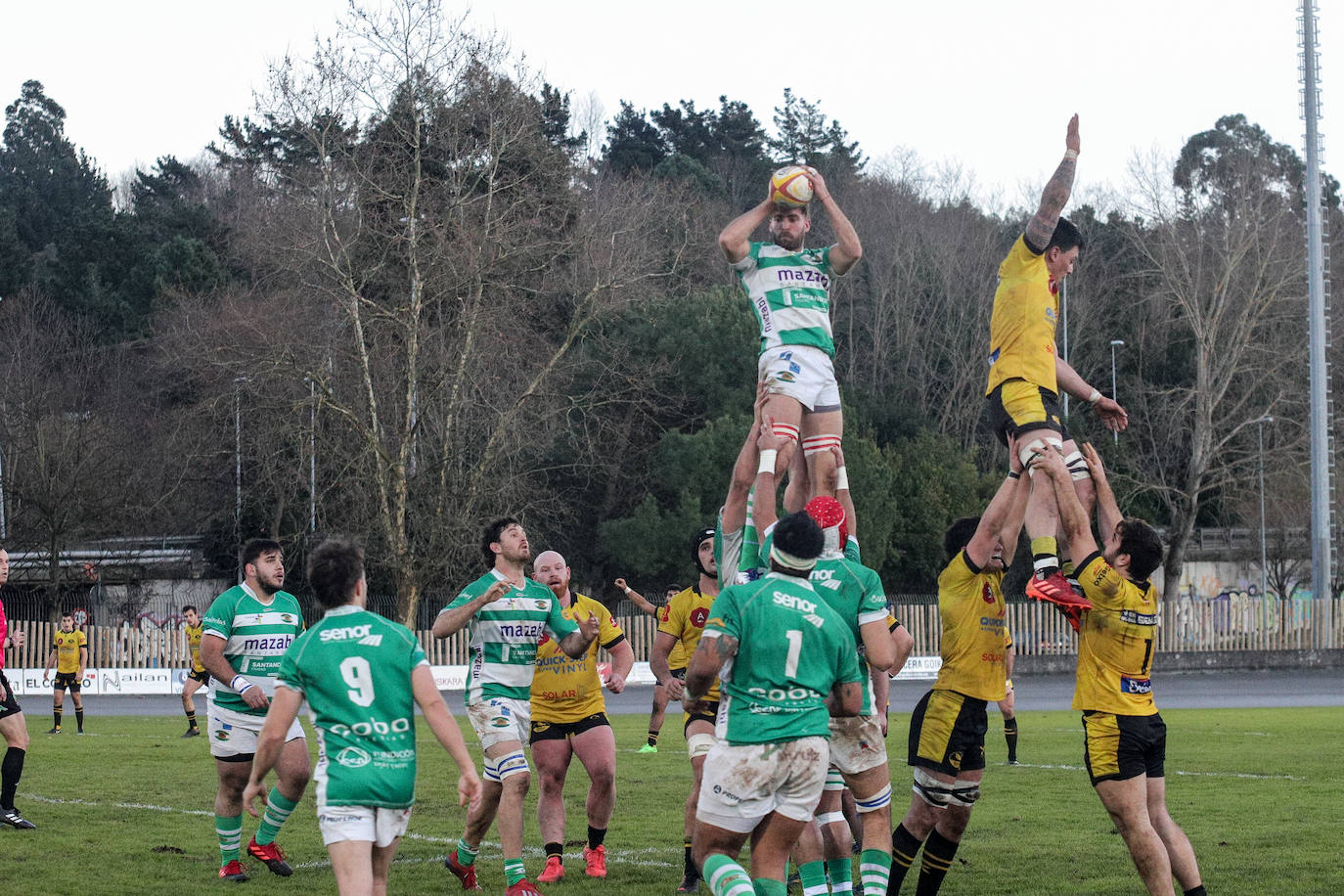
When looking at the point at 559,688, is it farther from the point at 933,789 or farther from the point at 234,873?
the point at 933,789

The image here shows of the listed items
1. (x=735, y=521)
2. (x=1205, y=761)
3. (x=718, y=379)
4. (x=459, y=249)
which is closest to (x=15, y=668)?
(x=459, y=249)

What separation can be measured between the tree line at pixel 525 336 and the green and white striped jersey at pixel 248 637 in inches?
1075

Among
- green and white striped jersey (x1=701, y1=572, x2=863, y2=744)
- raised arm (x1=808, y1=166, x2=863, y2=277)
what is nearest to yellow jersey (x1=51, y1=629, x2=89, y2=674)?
raised arm (x1=808, y1=166, x2=863, y2=277)

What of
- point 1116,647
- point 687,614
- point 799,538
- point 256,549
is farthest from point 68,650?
point 799,538

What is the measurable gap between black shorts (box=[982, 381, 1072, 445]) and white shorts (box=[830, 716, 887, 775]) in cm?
237

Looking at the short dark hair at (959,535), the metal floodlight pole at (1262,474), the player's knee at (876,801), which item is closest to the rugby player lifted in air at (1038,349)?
the short dark hair at (959,535)

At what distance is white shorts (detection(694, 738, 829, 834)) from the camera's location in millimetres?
7195

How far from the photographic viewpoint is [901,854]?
936 cm

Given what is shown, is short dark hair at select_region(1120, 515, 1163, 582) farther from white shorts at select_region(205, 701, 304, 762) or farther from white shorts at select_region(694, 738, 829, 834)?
white shorts at select_region(205, 701, 304, 762)

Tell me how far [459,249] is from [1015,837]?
29655mm

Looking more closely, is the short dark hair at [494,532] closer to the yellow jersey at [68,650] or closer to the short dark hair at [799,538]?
the short dark hair at [799,538]

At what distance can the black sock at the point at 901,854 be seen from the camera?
30.6 ft

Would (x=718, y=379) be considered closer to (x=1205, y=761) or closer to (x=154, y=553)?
(x=154, y=553)

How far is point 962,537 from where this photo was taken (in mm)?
9898
